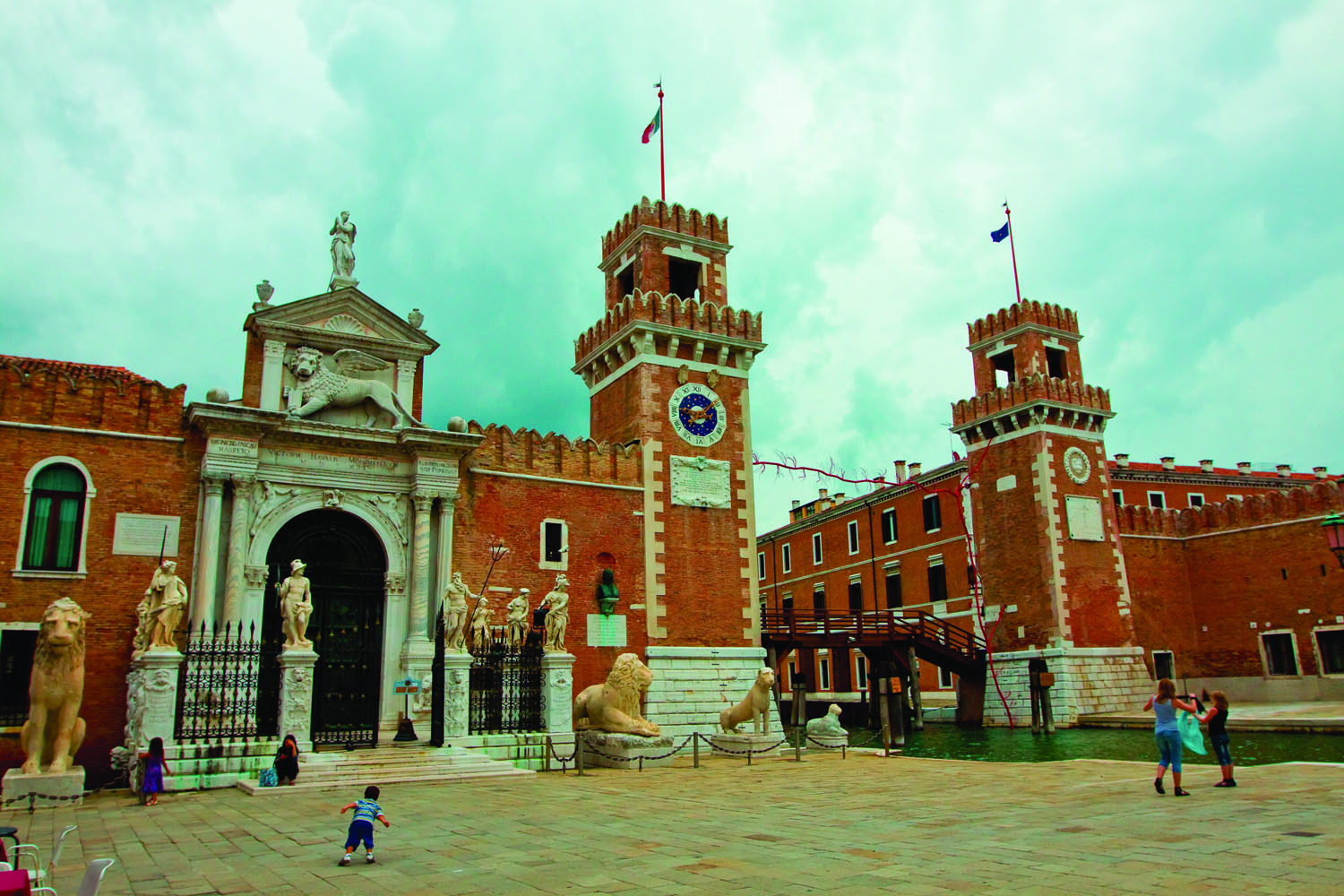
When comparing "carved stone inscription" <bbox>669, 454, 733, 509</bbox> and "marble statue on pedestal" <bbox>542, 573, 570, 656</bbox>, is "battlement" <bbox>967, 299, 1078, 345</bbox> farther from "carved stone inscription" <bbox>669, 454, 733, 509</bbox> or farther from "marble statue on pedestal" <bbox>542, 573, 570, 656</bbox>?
"marble statue on pedestal" <bbox>542, 573, 570, 656</bbox>

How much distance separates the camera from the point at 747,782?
15828mm

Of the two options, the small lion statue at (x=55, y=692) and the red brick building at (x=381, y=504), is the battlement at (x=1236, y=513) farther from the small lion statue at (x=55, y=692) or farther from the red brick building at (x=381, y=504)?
the small lion statue at (x=55, y=692)

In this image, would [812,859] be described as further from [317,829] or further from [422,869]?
[317,829]

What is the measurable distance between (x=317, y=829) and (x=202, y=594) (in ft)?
31.7

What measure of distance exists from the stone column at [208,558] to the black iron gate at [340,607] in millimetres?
1310

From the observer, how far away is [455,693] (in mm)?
18547

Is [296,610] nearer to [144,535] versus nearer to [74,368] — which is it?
[144,535]

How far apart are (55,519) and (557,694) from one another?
987 cm

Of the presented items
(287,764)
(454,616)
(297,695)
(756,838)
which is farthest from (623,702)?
(756,838)

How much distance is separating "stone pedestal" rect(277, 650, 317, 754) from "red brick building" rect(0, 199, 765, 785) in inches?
3.3

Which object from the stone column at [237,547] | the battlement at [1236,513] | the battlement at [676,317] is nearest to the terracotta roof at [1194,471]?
A: the battlement at [1236,513]

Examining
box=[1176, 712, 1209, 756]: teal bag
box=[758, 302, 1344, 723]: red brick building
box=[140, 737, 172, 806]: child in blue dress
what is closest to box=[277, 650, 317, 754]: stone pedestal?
box=[140, 737, 172, 806]: child in blue dress

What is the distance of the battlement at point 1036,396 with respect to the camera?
35.1 m

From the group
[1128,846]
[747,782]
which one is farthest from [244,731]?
[1128,846]
